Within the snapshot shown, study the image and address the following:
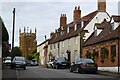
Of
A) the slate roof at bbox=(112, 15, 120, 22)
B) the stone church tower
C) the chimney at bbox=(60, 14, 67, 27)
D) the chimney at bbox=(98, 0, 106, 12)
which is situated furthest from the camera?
the stone church tower

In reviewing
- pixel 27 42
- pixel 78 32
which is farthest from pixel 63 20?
pixel 27 42

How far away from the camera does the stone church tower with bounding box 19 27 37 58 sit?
146000mm

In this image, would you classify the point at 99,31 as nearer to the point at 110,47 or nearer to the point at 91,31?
the point at 91,31

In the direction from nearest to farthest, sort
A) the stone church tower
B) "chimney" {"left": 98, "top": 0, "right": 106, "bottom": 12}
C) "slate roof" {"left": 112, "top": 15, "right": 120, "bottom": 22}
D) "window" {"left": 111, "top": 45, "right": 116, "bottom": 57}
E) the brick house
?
the brick house < "window" {"left": 111, "top": 45, "right": 116, "bottom": 57} < "slate roof" {"left": 112, "top": 15, "right": 120, "bottom": 22} < "chimney" {"left": 98, "top": 0, "right": 106, "bottom": 12} < the stone church tower

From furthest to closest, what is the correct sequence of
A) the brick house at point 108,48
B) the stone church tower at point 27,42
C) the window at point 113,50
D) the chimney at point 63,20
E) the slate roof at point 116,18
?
the stone church tower at point 27,42 < the chimney at point 63,20 < the slate roof at point 116,18 < the window at point 113,50 < the brick house at point 108,48

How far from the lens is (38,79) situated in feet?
67.3

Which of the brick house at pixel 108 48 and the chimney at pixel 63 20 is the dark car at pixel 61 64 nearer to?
the brick house at pixel 108 48

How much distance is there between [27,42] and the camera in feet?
486

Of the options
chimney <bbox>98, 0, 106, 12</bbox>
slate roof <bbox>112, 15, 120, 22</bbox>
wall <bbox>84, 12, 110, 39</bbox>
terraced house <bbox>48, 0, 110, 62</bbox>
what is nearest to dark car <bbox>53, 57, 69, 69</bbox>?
terraced house <bbox>48, 0, 110, 62</bbox>

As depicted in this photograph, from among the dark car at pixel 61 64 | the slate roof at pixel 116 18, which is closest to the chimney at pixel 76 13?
the dark car at pixel 61 64

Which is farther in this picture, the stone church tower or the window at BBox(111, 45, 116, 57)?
the stone church tower

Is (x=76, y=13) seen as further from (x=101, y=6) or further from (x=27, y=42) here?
(x=27, y=42)

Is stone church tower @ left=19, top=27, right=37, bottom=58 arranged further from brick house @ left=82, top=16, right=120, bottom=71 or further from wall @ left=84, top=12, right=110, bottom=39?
brick house @ left=82, top=16, right=120, bottom=71

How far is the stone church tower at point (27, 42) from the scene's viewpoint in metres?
146
